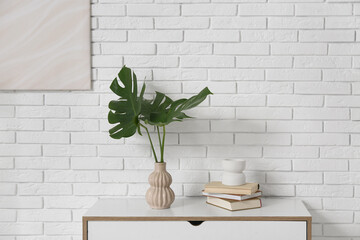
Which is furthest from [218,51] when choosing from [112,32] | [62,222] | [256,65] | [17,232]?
[17,232]

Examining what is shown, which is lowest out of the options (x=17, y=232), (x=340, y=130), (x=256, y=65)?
(x=17, y=232)

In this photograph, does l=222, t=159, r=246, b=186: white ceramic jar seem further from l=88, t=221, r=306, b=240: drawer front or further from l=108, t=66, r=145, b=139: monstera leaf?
l=108, t=66, r=145, b=139: monstera leaf

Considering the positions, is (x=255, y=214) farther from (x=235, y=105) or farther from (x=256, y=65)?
(x=256, y=65)

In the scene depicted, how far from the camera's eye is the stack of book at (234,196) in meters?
1.92

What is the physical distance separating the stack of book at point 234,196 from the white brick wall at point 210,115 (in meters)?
0.22

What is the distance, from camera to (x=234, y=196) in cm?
193

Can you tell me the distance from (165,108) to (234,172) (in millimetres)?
447

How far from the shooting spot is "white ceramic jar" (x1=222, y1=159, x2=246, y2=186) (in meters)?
1.97

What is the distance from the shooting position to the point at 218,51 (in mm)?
2174

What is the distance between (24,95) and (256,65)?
121cm

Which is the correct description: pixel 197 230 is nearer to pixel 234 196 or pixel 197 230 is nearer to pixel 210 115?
pixel 234 196

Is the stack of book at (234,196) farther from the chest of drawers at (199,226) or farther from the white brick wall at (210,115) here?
the white brick wall at (210,115)

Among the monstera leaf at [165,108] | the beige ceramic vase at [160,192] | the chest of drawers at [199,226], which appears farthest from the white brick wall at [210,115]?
the chest of drawers at [199,226]

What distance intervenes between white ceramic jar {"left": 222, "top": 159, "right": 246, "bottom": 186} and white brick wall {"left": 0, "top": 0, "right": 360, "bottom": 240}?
20 centimetres
